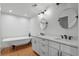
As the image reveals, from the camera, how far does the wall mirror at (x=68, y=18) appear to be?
129 cm

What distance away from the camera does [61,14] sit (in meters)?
1.52

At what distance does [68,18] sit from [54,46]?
26.0 inches

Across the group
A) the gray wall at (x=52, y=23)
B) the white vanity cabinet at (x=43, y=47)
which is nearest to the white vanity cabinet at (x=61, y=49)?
the white vanity cabinet at (x=43, y=47)

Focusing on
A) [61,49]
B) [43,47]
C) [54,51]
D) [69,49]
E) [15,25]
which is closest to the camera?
[69,49]

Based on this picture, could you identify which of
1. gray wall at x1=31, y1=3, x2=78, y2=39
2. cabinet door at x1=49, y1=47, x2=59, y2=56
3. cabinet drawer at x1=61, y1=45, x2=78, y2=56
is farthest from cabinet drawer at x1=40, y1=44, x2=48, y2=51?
cabinet drawer at x1=61, y1=45, x2=78, y2=56

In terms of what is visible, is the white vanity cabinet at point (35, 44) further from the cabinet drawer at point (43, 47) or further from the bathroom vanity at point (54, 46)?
the cabinet drawer at point (43, 47)

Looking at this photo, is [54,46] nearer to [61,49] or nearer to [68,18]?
[61,49]

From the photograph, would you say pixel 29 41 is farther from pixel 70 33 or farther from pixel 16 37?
pixel 70 33

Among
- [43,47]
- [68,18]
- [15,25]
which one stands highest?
[68,18]

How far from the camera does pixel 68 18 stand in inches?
54.0

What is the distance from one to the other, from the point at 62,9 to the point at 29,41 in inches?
46.1

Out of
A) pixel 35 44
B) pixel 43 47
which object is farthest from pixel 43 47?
pixel 35 44

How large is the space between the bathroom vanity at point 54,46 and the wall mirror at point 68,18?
0.35 m

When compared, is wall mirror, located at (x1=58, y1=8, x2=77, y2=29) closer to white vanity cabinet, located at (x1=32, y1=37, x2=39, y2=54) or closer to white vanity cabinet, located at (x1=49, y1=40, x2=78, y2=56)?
white vanity cabinet, located at (x1=49, y1=40, x2=78, y2=56)
